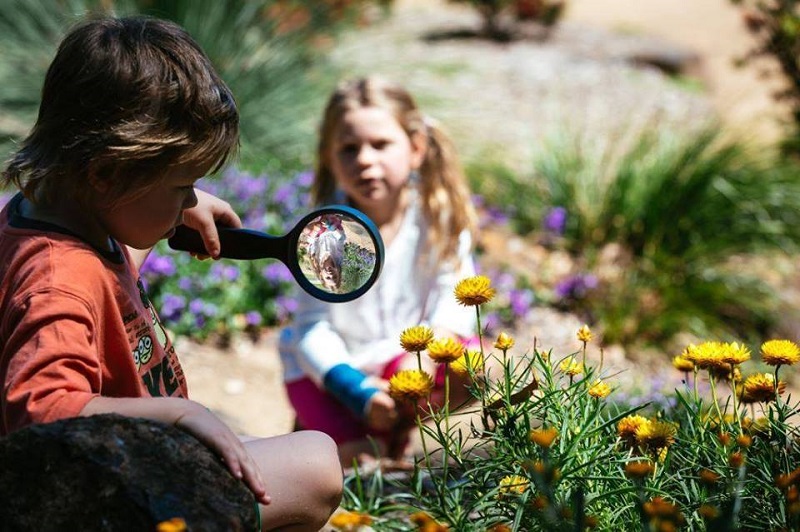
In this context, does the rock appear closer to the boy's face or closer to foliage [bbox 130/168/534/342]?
the boy's face

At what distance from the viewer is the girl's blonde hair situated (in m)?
3.53

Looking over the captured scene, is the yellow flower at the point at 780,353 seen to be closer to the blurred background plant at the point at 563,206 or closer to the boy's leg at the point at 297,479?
the boy's leg at the point at 297,479

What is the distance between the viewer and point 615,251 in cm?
572

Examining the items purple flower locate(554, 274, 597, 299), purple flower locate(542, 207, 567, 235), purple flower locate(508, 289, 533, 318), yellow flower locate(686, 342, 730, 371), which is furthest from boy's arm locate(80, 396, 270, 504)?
purple flower locate(542, 207, 567, 235)

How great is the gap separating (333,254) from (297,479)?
0.45 meters

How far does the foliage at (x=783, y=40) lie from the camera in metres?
6.76

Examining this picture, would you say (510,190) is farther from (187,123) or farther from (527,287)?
(187,123)

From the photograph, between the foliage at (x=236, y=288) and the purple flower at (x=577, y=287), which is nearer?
the foliage at (x=236, y=288)

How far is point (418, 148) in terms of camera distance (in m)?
3.72

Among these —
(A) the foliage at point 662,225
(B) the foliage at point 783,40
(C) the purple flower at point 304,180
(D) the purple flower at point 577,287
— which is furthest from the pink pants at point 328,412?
(B) the foliage at point 783,40

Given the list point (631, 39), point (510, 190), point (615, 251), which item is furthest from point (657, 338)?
point (631, 39)

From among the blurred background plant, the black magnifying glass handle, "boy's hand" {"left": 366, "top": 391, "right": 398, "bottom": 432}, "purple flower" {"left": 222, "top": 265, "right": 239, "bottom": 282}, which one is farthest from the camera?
the blurred background plant

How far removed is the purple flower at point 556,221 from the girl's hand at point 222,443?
4.29 metres

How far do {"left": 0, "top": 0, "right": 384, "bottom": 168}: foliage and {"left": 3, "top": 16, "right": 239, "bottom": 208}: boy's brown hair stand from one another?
4548 millimetres
